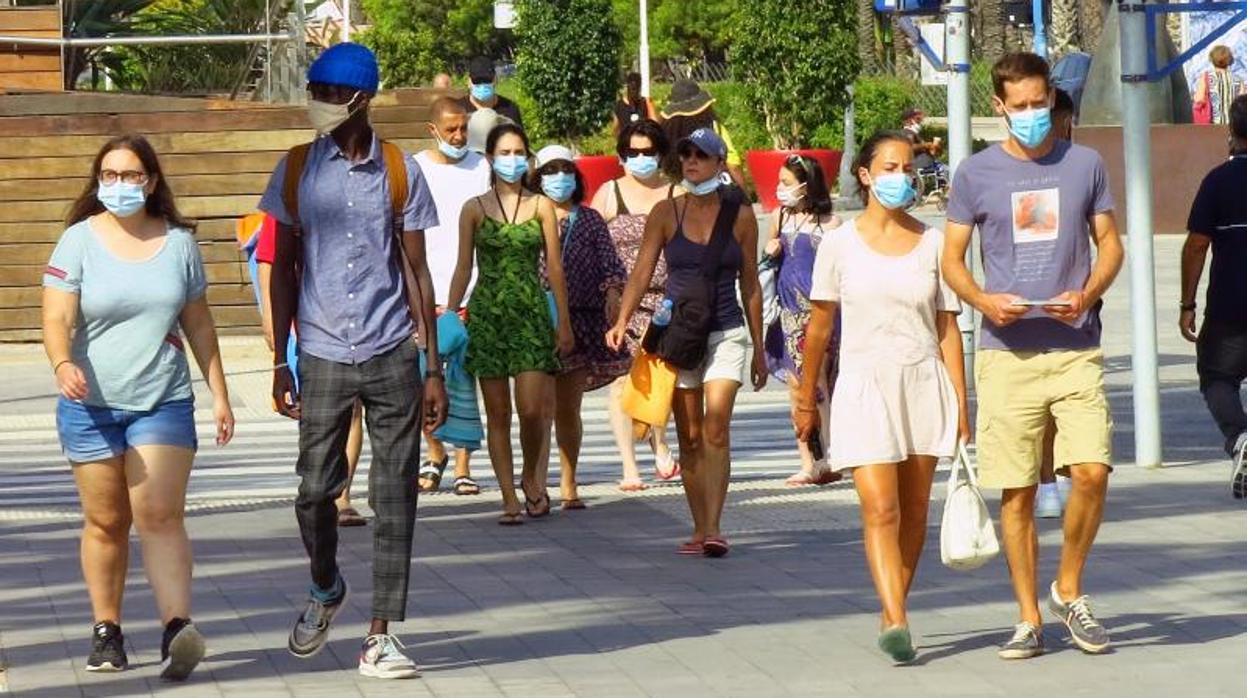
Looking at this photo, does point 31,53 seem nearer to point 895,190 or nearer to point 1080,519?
point 895,190

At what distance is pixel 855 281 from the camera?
8273mm

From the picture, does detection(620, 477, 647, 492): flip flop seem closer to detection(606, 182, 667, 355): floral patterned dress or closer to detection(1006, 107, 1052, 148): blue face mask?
detection(606, 182, 667, 355): floral patterned dress

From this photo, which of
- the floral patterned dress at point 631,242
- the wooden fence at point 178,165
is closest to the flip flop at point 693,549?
the floral patterned dress at point 631,242

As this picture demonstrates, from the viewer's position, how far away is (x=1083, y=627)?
26.6ft

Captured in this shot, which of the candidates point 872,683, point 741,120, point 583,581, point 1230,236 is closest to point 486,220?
point 583,581

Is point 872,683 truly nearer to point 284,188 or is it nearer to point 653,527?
point 284,188

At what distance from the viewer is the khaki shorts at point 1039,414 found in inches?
321

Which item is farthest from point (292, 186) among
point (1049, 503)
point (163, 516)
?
point (1049, 503)

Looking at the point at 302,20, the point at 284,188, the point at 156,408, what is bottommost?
the point at 156,408

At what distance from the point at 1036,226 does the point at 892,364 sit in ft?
1.98

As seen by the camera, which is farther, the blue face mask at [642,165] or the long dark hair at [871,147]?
the blue face mask at [642,165]

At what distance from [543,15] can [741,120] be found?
331 inches

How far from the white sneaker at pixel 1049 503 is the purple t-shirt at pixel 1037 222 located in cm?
311

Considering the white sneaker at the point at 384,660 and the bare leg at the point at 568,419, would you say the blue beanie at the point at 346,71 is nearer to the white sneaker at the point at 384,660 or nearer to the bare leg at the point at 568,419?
the white sneaker at the point at 384,660
